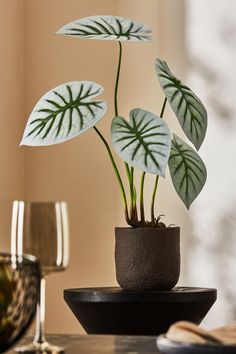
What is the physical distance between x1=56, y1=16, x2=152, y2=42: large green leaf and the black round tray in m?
0.71

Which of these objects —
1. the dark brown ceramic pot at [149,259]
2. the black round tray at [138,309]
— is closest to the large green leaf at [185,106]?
the dark brown ceramic pot at [149,259]

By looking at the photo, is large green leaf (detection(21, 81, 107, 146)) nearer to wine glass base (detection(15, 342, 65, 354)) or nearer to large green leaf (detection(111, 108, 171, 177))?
large green leaf (detection(111, 108, 171, 177))

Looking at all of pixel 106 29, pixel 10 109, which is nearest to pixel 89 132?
pixel 10 109

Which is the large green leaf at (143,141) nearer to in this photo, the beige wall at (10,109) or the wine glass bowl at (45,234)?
the beige wall at (10,109)

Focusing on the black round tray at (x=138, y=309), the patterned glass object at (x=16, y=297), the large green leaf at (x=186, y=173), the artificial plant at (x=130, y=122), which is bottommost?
the black round tray at (x=138, y=309)

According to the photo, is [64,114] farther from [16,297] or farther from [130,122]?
[16,297]

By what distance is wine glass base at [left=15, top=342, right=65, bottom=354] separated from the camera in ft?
4.15

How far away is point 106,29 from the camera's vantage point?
2.50 meters

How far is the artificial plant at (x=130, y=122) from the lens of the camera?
2320mm

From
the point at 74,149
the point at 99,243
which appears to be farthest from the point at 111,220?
the point at 74,149

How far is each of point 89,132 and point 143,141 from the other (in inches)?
33.7

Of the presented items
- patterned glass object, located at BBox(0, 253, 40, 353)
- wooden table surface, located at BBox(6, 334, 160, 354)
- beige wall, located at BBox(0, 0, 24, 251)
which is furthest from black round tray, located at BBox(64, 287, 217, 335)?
patterned glass object, located at BBox(0, 253, 40, 353)

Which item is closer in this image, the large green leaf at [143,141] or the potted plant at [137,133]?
the large green leaf at [143,141]

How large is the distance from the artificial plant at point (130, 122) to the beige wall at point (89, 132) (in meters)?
0.55
